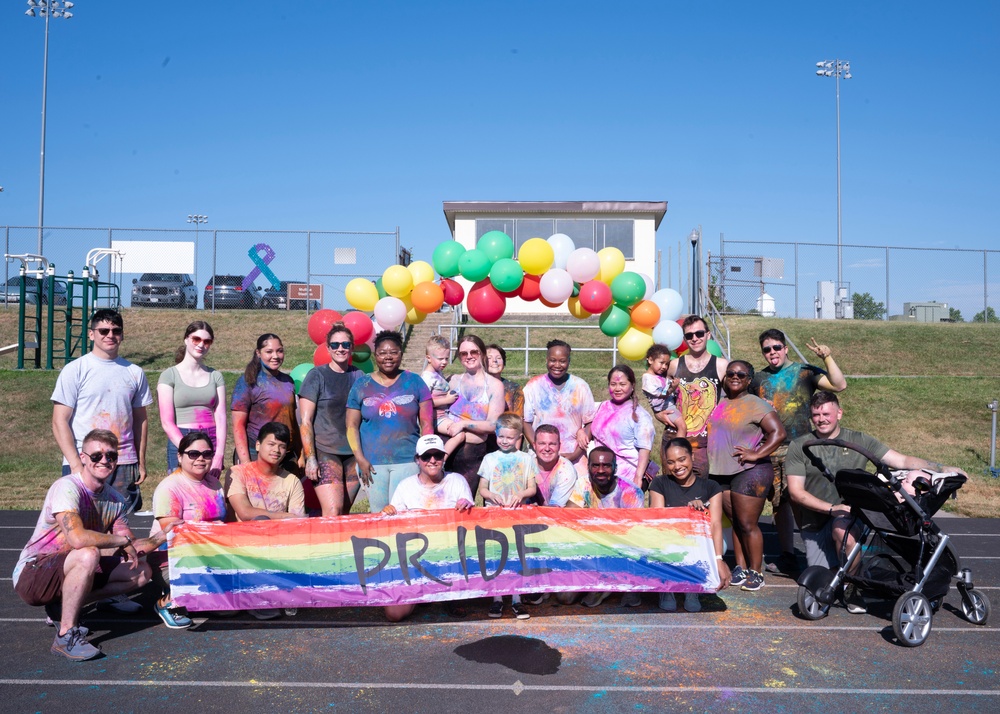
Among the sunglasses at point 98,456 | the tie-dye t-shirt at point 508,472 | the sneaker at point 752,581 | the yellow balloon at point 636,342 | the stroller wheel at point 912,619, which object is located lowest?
the sneaker at point 752,581

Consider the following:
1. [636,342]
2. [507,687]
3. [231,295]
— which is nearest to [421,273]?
[636,342]

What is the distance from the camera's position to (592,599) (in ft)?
18.9

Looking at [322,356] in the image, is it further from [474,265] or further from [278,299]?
[278,299]

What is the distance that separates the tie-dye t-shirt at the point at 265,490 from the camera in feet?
18.8

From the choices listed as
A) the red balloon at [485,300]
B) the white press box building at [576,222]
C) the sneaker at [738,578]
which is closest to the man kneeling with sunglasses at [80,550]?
the sneaker at [738,578]

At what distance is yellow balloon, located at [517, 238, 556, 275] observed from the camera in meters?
10.3

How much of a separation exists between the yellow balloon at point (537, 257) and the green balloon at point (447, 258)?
842mm

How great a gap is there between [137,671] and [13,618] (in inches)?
64.8

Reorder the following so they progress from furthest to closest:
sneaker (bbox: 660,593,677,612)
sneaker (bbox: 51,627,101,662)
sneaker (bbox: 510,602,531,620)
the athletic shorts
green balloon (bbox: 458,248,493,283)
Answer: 1. green balloon (bbox: 458,248,493,283)
2. sneaker (bbox: 660,593,677,612)
3. sneaker (bbox: 510,602,531,620)
4. the athletic shorts
5. sneaker (bbox: 51,627,101,662)

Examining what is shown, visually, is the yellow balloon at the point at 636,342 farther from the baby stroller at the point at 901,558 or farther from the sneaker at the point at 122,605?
the sneaker at the point at 122,605

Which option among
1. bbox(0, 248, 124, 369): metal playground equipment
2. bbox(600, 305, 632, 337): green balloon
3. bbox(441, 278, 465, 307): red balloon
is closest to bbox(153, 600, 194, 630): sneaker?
bbox(441, 278, 465, 307): red balloon

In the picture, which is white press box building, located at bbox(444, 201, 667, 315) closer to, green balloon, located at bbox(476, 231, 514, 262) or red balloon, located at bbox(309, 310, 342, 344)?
green balloon, located at bbox(476, 231, 514, 262)

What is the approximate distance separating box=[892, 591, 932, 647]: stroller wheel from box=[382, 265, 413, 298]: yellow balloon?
666cm

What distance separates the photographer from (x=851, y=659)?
468 cm
